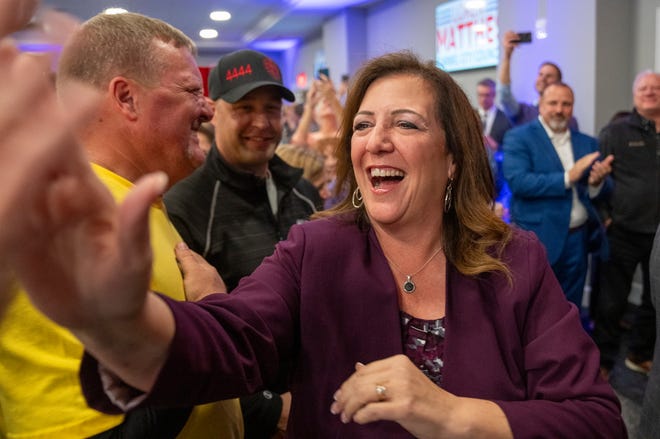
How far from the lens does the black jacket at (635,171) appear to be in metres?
3.62

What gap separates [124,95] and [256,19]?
29.8 feet

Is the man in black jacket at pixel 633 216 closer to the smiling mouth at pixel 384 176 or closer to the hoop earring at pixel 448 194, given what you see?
the hoop earring at pixel 448 194

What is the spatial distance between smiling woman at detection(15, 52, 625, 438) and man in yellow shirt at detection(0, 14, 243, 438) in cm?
17

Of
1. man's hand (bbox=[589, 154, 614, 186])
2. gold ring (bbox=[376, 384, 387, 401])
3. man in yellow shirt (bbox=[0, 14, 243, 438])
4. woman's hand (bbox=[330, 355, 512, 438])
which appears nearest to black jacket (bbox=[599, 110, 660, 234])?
man's hand (bbox=[589, 154, 614, 186])

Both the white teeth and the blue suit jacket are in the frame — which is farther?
the blue suit jacket

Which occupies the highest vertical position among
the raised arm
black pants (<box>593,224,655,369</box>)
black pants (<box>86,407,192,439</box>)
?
the raised arm

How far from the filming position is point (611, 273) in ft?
12.7

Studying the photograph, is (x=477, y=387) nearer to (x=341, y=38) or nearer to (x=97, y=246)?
(x=97, y=246)

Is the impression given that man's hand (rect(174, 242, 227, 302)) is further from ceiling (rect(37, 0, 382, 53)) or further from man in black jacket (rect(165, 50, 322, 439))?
ceiling (rect(37, 0, 382, 53))

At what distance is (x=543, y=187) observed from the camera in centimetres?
345

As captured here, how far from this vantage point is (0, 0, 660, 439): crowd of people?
0.52m

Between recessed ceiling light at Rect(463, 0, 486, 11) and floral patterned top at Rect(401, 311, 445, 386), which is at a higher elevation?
recessed ceiling light at Rect(463, 0, 486, 11)

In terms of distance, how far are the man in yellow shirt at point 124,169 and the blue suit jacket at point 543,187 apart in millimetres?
2494

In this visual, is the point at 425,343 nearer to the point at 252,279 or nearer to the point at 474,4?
the point at 252,279
